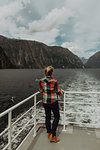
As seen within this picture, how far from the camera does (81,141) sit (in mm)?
3484

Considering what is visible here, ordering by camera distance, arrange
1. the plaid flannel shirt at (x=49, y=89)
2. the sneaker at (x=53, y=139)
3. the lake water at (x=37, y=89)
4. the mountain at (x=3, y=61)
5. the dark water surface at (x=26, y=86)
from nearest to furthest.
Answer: the plaid flannel shirt at (x=49, y=89) < the sneaker at (x=53, y=139) < the lake water at (x=37, y=89) < the dark water surface at (x=26, y=86) < the mountain at (x=3, y=61)

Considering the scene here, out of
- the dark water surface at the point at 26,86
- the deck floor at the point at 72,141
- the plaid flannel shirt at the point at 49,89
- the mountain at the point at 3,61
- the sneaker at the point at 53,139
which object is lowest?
the dark water surface at the point at 26,86

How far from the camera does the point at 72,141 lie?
3467 mm

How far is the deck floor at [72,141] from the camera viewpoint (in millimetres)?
3197

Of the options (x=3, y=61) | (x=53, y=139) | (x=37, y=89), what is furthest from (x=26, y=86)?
(x=3, y=61)

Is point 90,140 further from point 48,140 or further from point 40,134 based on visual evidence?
point 40,134

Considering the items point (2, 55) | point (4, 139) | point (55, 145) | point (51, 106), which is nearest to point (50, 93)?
point (51, 106)

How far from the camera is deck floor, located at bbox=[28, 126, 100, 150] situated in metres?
3.20

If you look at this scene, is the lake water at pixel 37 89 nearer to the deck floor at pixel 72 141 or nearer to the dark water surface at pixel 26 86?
the dark water surface at pixel 26 86

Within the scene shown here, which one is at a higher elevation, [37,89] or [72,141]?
[72,141]

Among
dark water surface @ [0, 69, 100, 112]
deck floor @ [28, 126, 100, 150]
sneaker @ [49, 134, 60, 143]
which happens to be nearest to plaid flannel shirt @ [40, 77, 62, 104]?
sneaker @ [49, 134, 60, 143]

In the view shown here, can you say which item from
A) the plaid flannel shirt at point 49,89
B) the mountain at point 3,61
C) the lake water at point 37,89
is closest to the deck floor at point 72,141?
the lake water at point 37,89

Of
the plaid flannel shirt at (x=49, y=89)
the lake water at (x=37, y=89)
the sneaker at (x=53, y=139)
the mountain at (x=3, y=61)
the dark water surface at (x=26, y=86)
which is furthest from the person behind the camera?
the mountain at (x=3, y=61)

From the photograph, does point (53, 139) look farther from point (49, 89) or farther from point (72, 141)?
point (49, 89)
